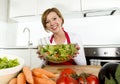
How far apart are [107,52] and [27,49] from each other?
2.97 feet

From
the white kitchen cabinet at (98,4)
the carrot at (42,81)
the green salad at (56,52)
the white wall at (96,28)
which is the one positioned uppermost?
the white kitchen cabinet at (98,4)

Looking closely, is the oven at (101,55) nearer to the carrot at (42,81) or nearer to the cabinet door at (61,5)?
the cabinet door at (61,5)

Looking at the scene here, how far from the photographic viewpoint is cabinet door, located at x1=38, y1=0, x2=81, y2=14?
1.85 meters

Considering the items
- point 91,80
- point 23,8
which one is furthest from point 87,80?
point 23,8

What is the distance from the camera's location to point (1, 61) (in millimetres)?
518

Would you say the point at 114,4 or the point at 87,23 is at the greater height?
the point at 114,4

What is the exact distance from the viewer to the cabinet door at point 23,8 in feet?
6.59

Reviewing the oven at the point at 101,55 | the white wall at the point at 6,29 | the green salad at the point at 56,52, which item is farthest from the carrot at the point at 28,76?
the white wall at the point at 6,29

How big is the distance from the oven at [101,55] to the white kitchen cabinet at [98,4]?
1.66ft

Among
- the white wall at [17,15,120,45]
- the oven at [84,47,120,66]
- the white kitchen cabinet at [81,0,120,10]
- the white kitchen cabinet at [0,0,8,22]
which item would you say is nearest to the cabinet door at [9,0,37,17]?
the white kitchen cabinet at [0,0,8,22]

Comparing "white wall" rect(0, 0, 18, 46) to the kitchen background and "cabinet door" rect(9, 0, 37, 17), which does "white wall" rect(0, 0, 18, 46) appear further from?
"cabinet door" rect(9, 0, 37, 17)

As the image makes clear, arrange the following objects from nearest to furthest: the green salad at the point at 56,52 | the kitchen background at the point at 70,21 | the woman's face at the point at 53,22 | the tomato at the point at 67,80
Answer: the tomato at the point at 67,80 → the green salad at the point at 56,52 → the woman's face at the point at 53,22 → the kitchen background at the point at 70,21

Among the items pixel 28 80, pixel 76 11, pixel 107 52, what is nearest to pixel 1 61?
pixel 28 80

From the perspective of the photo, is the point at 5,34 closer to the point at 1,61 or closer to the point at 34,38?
the point at 34,38
